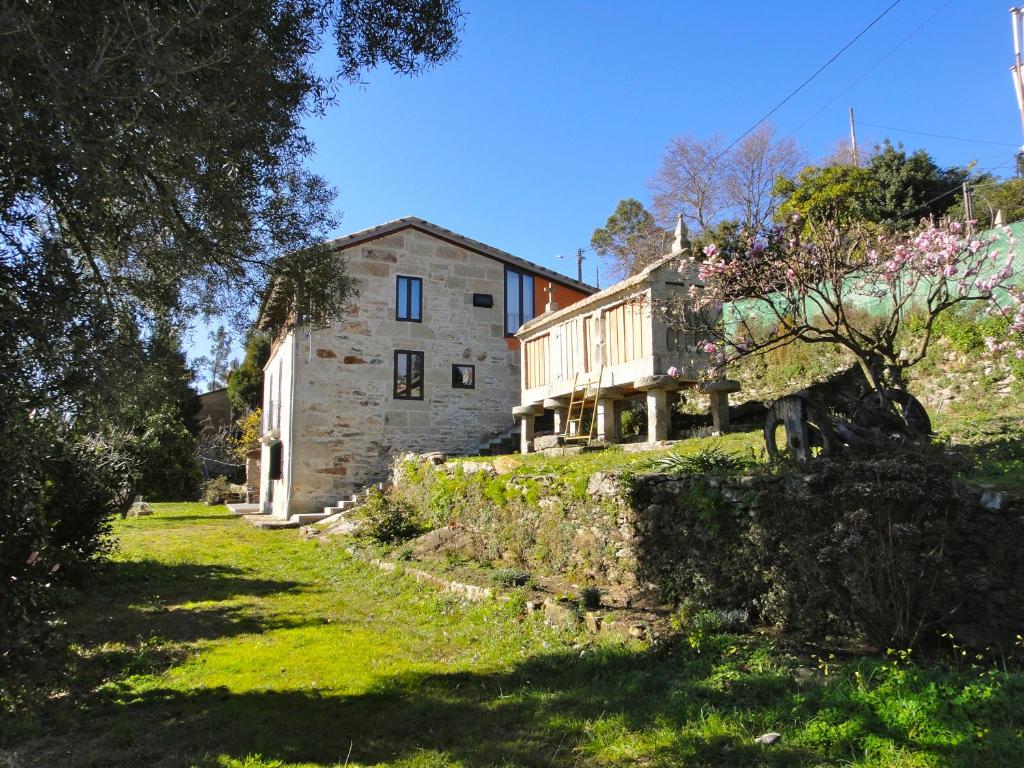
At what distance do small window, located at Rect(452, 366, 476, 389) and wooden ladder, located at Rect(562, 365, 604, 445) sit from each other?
642 centimetres

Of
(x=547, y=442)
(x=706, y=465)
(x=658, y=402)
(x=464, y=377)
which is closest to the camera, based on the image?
(x=706, y=465)

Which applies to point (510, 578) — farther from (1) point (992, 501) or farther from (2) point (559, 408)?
(2) point (559, 408)

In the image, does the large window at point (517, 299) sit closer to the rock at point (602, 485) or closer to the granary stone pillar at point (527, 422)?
the granary stone pillar at point (527, 422)

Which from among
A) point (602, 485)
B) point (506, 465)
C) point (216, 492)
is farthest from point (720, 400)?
point (216, 492)

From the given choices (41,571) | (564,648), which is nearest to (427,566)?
(564,648)

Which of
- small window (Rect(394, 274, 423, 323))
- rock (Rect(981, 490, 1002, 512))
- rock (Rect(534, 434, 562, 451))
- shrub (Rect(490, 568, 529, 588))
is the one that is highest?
small window (Rect(394, 274, 423, 323))

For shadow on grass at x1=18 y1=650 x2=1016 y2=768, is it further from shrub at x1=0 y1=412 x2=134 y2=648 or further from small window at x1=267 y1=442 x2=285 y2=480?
small window at x1=267 y1=442 x2=285 y2=480

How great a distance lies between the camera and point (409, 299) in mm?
19031

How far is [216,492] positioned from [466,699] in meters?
24.4

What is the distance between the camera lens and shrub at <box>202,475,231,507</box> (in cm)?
2608

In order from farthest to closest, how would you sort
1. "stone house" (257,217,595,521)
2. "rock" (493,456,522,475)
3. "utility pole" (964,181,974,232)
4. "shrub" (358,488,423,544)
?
"stone house" (257,217,595,521) → "shrub" (358,488,423,544) → "rock" (493,456,522,475) → "utility pole" (964,181,974,232)

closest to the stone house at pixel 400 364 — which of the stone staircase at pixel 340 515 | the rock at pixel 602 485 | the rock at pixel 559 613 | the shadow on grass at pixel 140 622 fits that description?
the stone staircase at pixel 340 515

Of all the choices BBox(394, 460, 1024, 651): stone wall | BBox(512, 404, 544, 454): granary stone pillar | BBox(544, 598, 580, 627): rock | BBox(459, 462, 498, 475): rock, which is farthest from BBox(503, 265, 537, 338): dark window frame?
BBox(544, 598, 580, 627): rock

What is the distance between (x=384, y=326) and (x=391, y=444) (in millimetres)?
3305
